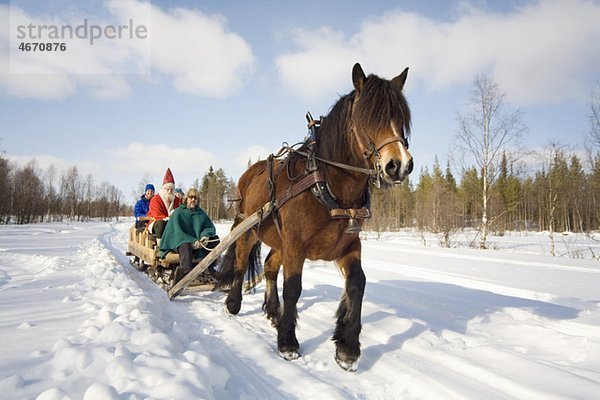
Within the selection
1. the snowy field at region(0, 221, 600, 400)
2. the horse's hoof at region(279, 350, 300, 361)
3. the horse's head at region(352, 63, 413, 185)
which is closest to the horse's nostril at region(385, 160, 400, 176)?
the horse's head at region(352, 63, 413, 185)

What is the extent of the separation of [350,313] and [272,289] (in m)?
1.58

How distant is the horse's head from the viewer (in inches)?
91.0

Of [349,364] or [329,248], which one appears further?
[329,248]

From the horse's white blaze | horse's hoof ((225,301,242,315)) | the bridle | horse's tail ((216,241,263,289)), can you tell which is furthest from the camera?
horse's tail ((216,241,263,289))

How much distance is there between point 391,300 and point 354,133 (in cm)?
353

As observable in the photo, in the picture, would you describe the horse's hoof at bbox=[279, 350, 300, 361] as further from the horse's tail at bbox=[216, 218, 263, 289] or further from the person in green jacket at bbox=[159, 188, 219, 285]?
the person in green jacket at bbox=[159, 188, 219, 285]

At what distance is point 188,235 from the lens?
213 inches

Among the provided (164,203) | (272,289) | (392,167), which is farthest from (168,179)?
(392,167)

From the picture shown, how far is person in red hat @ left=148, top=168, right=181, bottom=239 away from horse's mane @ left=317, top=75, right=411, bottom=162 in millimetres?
4485

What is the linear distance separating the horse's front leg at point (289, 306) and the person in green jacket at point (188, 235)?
2.57 metres

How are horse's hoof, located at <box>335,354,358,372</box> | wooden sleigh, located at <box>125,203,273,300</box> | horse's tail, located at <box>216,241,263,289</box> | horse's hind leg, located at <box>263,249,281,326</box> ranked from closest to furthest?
horse's hoof, located at <box>335,354,358,372</box> → wooden sleigh, located at <box>125,203,273,300</box> → horse's hind leg, located at <box>263,249,281,326</box> → horse's tail, located at <box>216,241,263,289</box>

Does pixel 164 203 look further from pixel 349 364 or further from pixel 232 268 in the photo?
pixel 349 364

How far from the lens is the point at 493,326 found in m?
3.86

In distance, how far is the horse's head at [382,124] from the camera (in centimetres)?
231
